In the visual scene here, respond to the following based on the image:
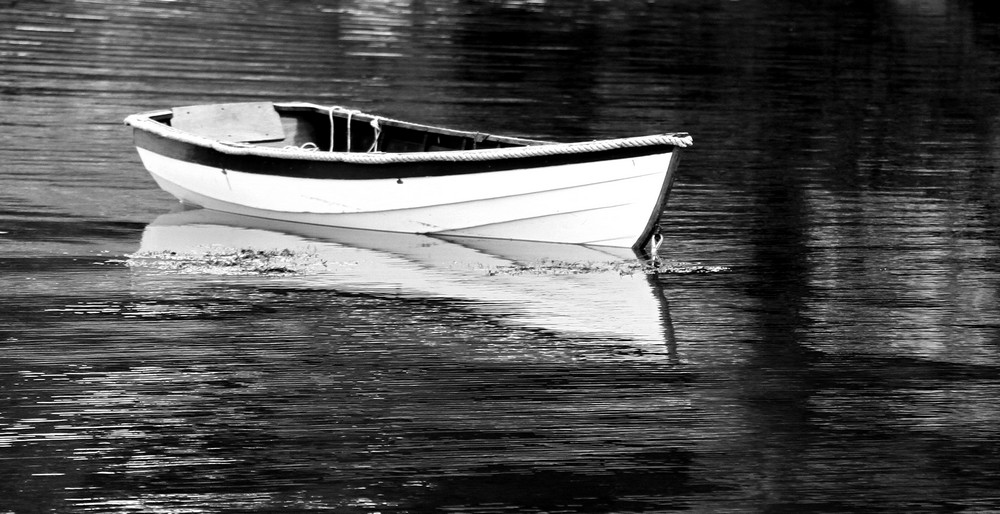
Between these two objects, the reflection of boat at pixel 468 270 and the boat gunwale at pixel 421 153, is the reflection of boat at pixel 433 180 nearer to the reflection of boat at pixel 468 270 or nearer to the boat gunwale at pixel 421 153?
the boat gunwale at pixel 421 153

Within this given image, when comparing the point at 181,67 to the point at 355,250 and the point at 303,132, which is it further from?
the point at 355,250

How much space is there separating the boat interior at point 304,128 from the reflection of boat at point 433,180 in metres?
0.02

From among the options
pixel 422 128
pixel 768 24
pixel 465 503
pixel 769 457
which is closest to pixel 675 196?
pixel 422 128

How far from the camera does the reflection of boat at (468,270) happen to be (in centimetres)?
1048

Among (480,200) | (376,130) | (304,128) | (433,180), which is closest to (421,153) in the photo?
(433,180)

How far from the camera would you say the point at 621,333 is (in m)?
10.0

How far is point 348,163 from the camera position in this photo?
12.9 m

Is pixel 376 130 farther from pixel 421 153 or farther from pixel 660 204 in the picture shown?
pixel 660 204

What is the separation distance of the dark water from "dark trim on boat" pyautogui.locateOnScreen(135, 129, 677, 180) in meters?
0.62

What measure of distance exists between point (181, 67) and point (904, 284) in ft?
55.0

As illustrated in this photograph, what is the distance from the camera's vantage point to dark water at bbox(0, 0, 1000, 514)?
23.7ft

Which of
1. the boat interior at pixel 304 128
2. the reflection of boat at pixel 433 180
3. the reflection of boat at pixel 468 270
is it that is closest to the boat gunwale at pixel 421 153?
the reflection of boat at pixel 433 180

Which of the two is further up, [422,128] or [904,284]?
[422,128]

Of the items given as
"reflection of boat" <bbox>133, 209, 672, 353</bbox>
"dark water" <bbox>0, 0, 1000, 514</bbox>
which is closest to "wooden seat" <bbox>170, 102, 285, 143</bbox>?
"dark water" <bbox>0, 0, 1000, 514</bbox>
